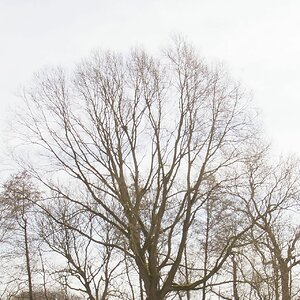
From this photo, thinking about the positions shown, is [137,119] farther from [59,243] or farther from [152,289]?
[59,243]

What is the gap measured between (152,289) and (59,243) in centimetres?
1309

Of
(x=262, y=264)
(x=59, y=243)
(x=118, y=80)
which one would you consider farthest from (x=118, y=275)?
(x=118, y=80)

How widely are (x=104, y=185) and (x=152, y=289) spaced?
3915mm

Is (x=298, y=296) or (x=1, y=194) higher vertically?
(x=1, y=194)

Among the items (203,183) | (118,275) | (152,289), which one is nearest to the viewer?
(152,289)

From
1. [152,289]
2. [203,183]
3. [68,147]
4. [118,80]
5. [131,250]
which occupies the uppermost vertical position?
[118,80]

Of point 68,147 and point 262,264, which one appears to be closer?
point 68,147

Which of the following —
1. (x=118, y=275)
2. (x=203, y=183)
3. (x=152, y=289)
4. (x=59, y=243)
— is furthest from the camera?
(x=118, y=275)

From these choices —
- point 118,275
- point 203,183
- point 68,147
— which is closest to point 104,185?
point 68,147

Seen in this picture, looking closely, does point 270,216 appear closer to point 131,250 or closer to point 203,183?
point 203,183

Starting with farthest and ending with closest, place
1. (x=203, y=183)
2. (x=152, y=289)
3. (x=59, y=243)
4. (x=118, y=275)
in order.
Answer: (x=118, y=275) → (x=59, y=243) → (x=203, y=183) → (x=152, y=289)

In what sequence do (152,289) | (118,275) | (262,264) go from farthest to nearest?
(118,275), (262,264), (152,289)

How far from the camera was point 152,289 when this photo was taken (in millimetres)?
18312

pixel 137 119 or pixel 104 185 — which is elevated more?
pixel 137 119
